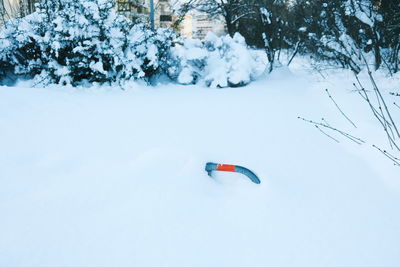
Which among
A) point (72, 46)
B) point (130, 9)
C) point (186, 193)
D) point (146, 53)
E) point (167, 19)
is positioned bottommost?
point (186, 193)

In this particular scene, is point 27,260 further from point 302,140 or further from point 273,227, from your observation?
point 302,140

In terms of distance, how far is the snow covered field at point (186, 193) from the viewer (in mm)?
1500

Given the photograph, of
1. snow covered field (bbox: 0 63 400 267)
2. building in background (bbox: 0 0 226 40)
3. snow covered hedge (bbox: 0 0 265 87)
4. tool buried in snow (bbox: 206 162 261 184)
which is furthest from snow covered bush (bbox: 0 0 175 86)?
building in background (bbox: 0 0 226 40)

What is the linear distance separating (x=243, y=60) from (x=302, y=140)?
405 centimetres

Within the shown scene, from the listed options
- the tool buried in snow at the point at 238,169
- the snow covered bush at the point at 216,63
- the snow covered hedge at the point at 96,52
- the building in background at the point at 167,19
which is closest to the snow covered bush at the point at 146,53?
the snow covered hedge at the point at 96,52

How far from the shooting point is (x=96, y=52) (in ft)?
19.5

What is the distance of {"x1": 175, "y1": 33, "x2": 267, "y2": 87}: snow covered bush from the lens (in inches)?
251

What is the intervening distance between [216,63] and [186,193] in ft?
17.1

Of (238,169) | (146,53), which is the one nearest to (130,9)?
(146,53)

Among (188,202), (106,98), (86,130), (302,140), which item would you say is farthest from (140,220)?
(106,98)

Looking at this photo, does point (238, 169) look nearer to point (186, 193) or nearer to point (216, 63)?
point (186, 193)

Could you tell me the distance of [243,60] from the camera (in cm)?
659

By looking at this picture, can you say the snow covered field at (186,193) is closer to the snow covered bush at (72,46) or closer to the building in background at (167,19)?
the snow covered bush at (72,46)

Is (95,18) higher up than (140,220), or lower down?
higher up
